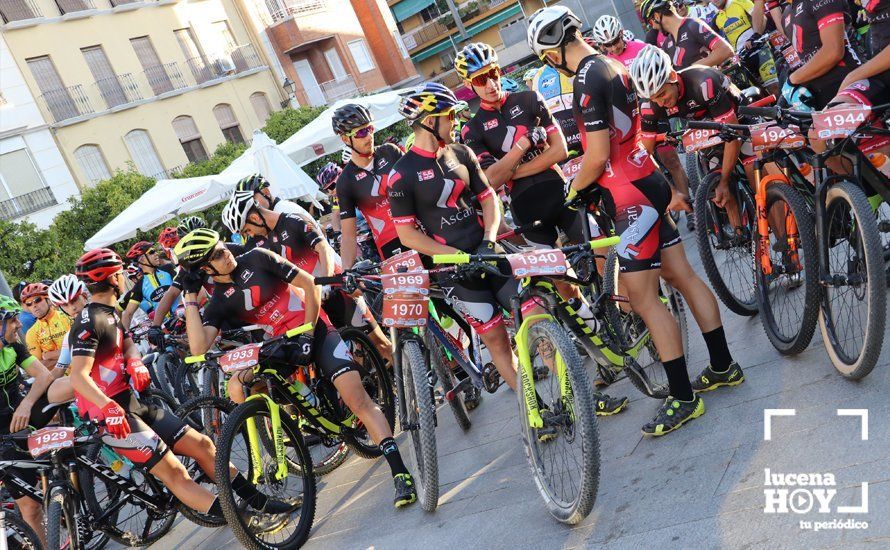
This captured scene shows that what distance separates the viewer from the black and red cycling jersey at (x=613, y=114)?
486cm

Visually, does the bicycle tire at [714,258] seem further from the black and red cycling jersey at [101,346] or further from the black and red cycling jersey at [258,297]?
the black and red cycling jersey at [101,346]

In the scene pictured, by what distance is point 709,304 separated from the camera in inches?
203

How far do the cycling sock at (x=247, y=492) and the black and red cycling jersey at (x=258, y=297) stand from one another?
1.14 m

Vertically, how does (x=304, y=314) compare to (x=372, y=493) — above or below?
above

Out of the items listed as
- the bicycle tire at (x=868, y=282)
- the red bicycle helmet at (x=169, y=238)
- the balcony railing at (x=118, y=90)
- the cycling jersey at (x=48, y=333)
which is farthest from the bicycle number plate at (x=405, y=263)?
the balcony railing at (x=118, y=90)

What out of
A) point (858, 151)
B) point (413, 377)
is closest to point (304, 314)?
point (413, 377)

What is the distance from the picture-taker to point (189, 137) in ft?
128

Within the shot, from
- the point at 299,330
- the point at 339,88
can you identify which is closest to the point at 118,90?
the point at 339,88

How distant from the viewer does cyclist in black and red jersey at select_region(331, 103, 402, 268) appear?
728 cm

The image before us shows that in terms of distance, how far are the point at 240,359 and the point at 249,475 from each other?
2.62 ft

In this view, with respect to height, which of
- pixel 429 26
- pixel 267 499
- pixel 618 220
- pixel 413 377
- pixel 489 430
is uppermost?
pixel 429 26

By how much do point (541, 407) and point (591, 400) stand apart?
0.49 meters

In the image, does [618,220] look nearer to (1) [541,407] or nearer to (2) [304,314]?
(1) [541,407]

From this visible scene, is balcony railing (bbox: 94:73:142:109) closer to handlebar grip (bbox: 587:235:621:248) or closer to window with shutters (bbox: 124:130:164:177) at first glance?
window with shutters (bbox: 124:130:164:177)
